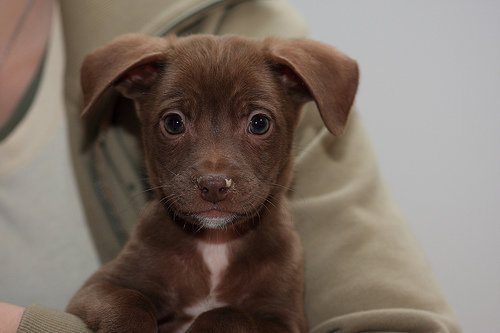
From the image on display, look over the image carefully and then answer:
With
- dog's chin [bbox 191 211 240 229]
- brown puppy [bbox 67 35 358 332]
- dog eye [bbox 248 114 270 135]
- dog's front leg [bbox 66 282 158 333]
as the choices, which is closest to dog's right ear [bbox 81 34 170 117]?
brown puppy [bbox 67 35 358 332]

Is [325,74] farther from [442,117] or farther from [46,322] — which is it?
[442,117]

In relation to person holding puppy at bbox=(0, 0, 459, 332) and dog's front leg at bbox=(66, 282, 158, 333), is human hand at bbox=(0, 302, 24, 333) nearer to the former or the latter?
dog's front leg at bbox=(66, 282, 158, 333)

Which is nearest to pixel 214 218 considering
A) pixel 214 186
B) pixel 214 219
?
pixel 214 219

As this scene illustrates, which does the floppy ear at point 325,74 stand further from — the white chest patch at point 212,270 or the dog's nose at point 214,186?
the white chest patch at point 212,270

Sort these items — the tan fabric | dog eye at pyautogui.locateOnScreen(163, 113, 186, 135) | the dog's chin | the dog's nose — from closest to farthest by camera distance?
1. the tan fabric
2. the dog's nose
3. the dog's chin
4. dog eye at pyautogui.locateOnScreen(163, 113, 186, 135)

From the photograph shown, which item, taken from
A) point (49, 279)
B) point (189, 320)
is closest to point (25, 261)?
point (49, 279)

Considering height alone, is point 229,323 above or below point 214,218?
below

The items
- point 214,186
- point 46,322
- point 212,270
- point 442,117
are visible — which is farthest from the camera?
point 442,117
